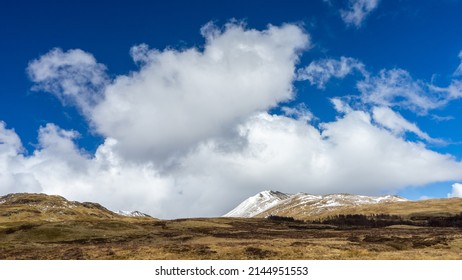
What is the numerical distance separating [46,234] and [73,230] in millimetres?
7471

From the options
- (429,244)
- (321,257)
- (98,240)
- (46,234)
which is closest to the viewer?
(321,257)

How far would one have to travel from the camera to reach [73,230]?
108 metres
